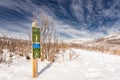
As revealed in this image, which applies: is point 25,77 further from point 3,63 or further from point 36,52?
point 3,63

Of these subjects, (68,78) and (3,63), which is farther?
(3,63)

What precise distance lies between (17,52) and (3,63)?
7.31 ft

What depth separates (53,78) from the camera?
390 cm

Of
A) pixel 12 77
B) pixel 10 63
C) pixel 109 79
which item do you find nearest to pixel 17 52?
pixel 10 63

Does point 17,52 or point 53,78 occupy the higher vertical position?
point 17,52

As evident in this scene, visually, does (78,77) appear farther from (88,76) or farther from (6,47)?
(6,47)

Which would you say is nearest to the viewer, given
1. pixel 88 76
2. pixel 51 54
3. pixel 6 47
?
pixel 88 76

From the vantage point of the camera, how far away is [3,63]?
5.33 m

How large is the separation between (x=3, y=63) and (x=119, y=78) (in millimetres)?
3110

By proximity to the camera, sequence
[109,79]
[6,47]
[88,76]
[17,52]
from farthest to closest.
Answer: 1. [6,47]
2. [17,52]
3. [88,76]
4. [109,79]

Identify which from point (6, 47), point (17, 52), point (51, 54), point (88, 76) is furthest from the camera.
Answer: point (6, 47)

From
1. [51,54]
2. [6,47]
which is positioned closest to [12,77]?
[51,54]

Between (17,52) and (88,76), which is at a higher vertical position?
(17,52)

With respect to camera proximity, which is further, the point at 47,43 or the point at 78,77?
the point at 47,43
